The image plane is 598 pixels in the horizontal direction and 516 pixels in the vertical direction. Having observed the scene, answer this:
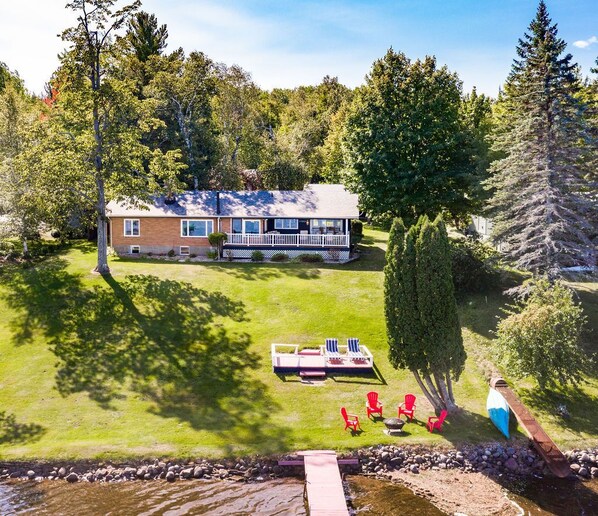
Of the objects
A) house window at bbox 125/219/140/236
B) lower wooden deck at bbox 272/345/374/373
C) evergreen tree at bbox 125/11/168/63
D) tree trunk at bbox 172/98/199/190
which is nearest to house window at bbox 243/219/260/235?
house window at bbox 125/219/140/236

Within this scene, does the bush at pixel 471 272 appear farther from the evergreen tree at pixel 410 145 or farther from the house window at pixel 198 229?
the house window at pixel 198 229

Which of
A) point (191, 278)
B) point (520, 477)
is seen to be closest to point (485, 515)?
point (520, 477)

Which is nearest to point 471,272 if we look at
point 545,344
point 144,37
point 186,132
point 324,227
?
point 545,344

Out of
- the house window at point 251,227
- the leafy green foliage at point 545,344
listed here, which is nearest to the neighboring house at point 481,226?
the house window at point 251,227

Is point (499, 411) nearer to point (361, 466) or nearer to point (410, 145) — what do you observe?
point (361, 466)

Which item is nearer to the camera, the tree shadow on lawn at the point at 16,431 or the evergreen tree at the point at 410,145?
the tree shadow on lawn at the point at 16,431

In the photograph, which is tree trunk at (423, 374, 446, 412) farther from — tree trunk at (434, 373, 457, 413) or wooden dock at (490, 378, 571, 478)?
wooden dock at (490, 378, 571, 478)
